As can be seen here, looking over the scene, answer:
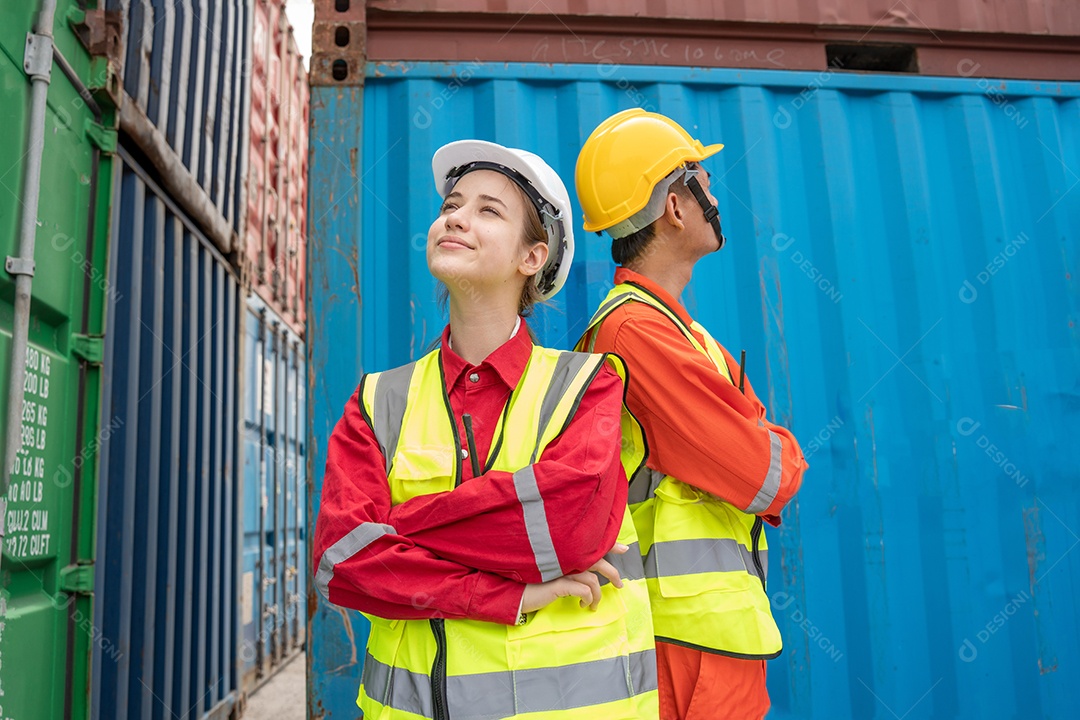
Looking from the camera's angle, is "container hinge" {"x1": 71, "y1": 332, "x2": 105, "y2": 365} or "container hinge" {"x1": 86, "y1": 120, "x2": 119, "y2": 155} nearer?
"container hinge" {"x1": 71, "y1": 332, "x2": 105, "y2": 365}

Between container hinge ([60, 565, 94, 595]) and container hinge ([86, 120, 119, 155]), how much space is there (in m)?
1.63

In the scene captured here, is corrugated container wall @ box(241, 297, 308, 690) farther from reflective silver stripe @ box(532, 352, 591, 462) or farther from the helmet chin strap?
reflective silver stripe @ box(532, 352, 591, 462)

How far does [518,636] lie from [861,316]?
2171mm

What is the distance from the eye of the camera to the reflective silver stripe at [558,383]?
1.46m

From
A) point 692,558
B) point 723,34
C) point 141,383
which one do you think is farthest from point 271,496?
point 692,558

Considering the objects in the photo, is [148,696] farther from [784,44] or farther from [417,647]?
[784,44]

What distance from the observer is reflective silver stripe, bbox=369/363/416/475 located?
59.6 inches

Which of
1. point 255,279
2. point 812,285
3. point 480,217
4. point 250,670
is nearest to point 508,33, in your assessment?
point 812,285

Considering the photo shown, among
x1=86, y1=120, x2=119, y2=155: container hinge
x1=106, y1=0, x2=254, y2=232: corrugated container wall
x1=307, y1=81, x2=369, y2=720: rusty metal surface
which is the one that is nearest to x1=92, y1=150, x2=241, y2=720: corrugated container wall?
x1=86, y1=120, x2=119, y2=155: container hinge

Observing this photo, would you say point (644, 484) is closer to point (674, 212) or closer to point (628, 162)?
point (674, 212)

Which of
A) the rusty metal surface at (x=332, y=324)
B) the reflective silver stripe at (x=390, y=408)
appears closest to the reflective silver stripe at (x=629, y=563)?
the reflective silver stripe at (x=390, y=408)

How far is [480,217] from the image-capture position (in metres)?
1.65

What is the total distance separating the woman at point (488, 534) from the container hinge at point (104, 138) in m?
2.26

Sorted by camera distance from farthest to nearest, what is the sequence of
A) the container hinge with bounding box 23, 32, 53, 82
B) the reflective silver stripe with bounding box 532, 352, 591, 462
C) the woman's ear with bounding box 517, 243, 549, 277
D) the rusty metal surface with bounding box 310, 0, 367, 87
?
the rusty metal surface with bounding box 310, 0, 367, 87 < the container hinge with bounding box 23, 32, 53, 82 < the woman's ear with bounding box 517, 243, 549, 277 < the reflective silver stripe with bounding box 532, 352, 591, 462
